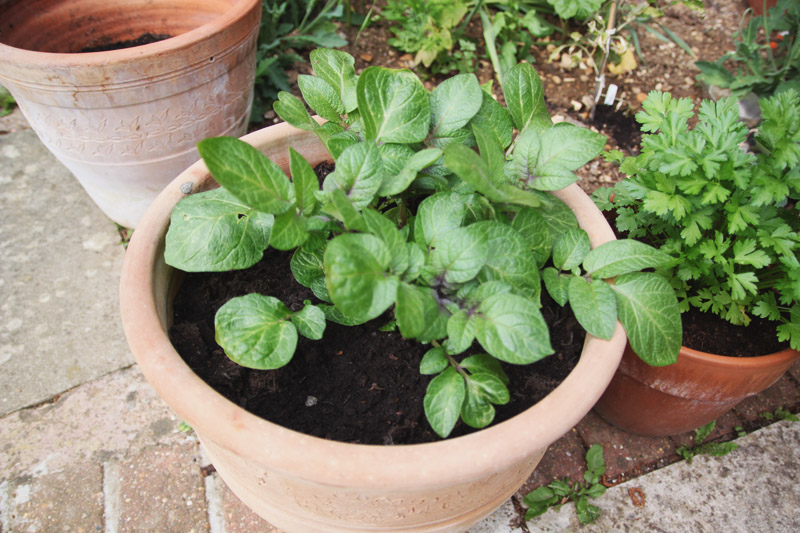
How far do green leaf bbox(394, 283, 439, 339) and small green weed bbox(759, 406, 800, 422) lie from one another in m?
1.30

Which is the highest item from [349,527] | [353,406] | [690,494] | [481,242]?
[481,242]

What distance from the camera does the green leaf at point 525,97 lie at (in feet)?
3.76

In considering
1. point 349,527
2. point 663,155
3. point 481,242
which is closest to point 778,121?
point 663,155

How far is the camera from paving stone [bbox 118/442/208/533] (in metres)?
1.40

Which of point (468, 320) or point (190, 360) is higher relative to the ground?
point (468, 320)

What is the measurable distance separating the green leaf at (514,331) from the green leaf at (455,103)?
1.26 feet

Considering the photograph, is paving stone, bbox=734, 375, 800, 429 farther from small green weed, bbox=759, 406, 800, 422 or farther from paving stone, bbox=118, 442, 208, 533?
paving stone, bbox=118, 442, 208, 533

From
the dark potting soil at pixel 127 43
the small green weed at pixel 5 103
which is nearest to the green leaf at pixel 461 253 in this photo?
the dark potting soil at pixel 127 43

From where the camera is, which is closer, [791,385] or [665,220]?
[665,220]

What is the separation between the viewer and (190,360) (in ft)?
3.54

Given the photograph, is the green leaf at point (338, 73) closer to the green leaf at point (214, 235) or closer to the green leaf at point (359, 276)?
the green leaf at point (214, 235)

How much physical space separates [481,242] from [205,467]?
104 cm

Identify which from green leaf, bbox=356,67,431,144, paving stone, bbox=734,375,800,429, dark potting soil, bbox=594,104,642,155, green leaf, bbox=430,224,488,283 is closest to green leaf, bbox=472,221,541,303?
green leaf, bbox=430,224,488,283

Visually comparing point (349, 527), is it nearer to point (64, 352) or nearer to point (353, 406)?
point (353, 406)
